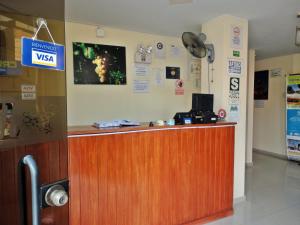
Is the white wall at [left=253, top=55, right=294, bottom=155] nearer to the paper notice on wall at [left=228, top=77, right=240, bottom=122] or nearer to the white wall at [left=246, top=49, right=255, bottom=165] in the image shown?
the white wall at [left=246, top=49, right=255, bottom=165]

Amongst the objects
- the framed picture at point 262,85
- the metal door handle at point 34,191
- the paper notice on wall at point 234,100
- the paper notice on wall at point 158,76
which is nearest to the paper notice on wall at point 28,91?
the metal door handle at point 34,191

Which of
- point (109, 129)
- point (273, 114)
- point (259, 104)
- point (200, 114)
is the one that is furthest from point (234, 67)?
point (259, 104)

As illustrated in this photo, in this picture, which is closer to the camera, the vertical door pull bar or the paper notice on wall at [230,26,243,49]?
the vertical door pull bar

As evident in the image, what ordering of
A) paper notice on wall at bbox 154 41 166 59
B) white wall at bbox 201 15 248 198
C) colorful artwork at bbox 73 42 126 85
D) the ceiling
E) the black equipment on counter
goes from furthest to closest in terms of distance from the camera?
1. paper notice on wall at bbox 154 41 166 59
2. colorful artwork at bbox 73 42 126 85
3. white wall at bbox 201 15 248 198
4. the ceiling
5. the black equipment on counter

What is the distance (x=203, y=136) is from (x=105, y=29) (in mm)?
2189

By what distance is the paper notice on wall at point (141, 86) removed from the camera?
145 inches

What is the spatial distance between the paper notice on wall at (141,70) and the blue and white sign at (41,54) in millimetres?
2907

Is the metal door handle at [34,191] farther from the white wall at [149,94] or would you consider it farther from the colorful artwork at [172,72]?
the colorful artwork at [172,72]

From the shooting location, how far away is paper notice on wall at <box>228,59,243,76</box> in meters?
2.88

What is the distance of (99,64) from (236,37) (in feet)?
6.41

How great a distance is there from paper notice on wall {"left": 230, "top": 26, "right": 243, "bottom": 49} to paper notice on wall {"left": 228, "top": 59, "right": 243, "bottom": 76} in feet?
0.61

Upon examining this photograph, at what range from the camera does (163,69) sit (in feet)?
12.8

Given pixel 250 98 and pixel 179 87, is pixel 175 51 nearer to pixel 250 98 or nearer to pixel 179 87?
pixel 179 87

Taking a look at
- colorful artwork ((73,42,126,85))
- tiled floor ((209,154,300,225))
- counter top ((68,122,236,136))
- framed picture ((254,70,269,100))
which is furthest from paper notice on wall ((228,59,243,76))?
framed picture ((254,70,269,100))
